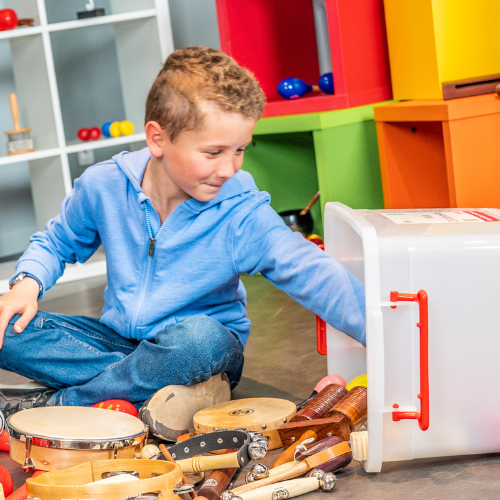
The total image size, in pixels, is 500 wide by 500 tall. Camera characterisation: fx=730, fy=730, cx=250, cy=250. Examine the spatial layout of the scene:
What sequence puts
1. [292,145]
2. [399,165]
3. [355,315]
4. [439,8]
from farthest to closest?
1. [292,145]
2. [399,165]
3. [439,8]
4. [355,315]

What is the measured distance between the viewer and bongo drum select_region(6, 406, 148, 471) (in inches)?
34.9

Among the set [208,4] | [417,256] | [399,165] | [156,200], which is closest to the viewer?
[417,256]

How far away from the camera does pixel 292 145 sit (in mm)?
2273

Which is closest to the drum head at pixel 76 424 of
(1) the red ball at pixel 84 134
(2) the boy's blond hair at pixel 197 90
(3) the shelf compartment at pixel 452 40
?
(2) the boy's blond hair at pixel 197 90

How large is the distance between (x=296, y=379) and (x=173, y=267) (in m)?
0.29

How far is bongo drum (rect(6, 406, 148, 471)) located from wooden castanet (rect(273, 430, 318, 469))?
18 cm

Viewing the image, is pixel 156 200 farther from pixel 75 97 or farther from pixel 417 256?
pixel 75 97

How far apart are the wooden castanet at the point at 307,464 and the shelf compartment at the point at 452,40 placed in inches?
40.1

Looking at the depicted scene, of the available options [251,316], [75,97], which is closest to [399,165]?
[251,316]

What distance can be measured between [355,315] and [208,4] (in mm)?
1833

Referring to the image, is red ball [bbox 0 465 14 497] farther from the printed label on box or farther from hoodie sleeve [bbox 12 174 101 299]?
the printed label on box

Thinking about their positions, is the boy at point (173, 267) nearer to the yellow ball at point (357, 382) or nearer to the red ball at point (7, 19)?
the yellow ball at point (357, 382)

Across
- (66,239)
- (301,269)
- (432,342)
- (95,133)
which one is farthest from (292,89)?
(432,342)

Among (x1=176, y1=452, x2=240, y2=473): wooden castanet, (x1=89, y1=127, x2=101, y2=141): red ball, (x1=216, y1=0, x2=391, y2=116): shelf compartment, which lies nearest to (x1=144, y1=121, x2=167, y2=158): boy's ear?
(x1=176, y1=452, x2=240, y2=473): wooden castanet
